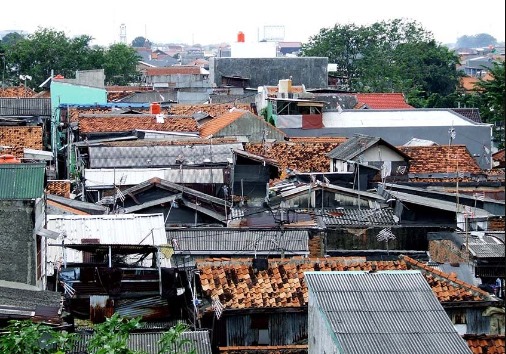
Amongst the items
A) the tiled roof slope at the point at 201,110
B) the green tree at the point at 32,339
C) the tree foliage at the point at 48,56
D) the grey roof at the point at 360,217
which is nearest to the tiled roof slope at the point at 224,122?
the tiled roof slope at the point at 201,110

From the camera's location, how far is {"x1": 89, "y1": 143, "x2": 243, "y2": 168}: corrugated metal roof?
87.9 ft

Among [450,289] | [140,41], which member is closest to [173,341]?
[450,289]

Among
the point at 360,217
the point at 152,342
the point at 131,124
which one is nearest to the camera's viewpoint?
the point at 152,342

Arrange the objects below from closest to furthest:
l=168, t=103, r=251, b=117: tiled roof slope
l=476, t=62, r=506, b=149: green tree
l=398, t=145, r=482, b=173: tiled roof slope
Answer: l=476, t=62, r=506, b=149: green tree → l=398, t=145, r=482, b=173: tiled roof slope → l=168, t=103, r=251, b=117: tiled roof slope

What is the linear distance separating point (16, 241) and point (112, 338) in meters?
4.75

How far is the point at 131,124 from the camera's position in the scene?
33.5 metres

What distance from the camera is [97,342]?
10953mm

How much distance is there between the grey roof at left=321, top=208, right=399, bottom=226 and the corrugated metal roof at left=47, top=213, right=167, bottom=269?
4.03 meters

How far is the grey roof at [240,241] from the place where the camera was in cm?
1877

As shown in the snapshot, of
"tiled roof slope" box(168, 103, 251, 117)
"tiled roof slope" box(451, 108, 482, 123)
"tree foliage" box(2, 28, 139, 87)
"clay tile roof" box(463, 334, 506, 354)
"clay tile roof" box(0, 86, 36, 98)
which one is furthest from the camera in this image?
"tree foliage" box(2, 28, 139, 87)

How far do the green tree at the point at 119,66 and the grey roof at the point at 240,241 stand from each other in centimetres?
4835

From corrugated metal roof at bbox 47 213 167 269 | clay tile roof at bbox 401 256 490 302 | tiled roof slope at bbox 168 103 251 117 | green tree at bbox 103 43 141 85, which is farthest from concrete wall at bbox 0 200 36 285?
green tree at bbox 103 43 141 85

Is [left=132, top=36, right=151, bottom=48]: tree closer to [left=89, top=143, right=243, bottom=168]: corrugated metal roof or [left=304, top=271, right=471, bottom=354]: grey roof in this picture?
[left=89, top=143, right=243, bottom=168]: corrugated metal roof

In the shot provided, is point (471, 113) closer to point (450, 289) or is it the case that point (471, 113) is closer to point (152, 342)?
point (450, 289)
